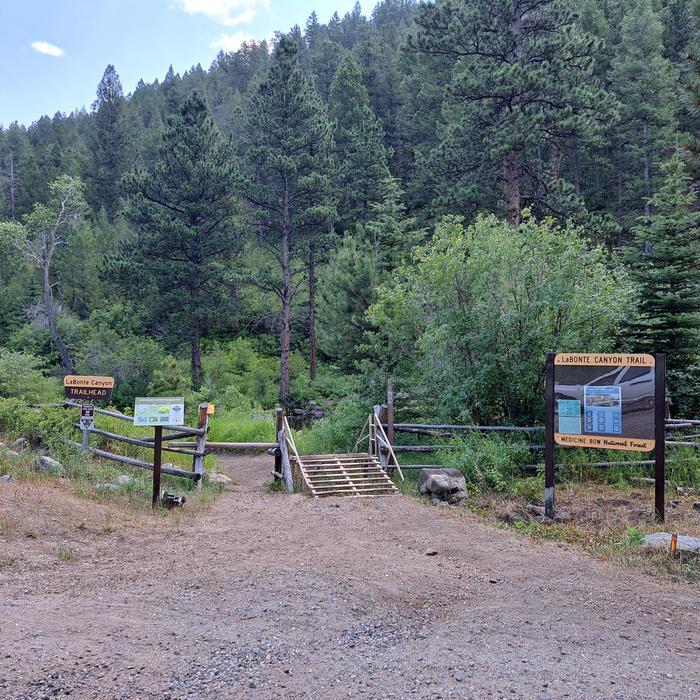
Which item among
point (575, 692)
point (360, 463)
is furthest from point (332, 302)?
point (575, 692)

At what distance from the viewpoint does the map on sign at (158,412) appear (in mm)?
8562

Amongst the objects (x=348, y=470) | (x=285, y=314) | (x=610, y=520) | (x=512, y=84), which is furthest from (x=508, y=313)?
(x=285, y=314)

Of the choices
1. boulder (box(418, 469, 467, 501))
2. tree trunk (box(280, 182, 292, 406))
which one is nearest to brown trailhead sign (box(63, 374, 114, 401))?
boulder (box(418, 469, 467, 501))

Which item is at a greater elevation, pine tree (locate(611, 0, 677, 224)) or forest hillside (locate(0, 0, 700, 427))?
pine tree (locate(611, 0, 677, 224))

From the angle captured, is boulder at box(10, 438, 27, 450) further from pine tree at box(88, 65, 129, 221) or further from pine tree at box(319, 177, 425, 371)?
pine tree at box(88, 65, 129, 221)

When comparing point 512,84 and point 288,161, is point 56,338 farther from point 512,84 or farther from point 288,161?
point 512,84

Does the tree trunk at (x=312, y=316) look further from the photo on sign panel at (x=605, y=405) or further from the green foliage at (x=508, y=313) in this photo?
the photo on sign panel at (x=605, y=405)

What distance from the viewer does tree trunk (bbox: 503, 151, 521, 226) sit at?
754 inches

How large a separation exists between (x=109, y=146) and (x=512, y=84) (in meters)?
41.8

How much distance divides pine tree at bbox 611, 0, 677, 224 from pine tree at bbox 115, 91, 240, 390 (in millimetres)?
19130

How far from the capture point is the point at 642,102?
28078mm

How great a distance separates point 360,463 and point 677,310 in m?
7.33

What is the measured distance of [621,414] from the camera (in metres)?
7.36

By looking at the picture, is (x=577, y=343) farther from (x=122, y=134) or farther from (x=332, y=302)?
(x=122, y=134)
